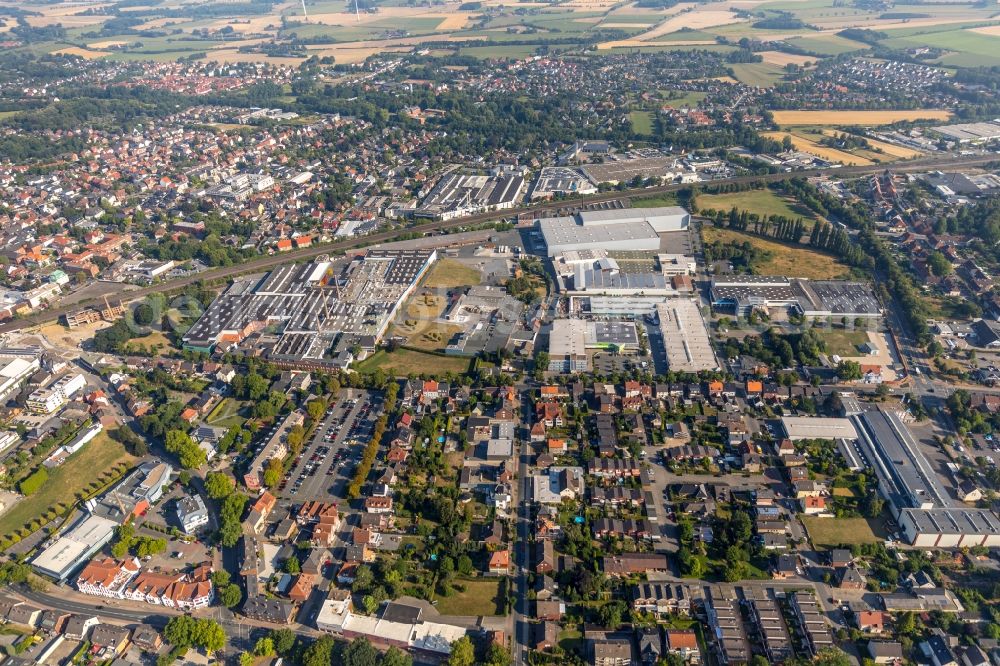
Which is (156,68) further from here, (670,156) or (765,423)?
(765,423)

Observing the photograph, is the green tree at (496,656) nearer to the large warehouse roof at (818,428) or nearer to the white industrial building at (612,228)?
the large warehouse roof at (818,428)

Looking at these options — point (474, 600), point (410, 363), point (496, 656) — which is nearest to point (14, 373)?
point (410, 363)

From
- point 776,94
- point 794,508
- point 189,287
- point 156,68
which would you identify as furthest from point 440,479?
point 156,68

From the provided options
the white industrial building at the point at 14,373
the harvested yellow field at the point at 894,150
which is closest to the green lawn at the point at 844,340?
the harvested yellow field at the point at 894,150

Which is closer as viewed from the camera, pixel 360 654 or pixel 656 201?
pixel 360 654

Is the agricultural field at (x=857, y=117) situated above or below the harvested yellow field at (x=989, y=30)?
below

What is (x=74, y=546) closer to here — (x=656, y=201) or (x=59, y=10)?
(x=656, y=201)
